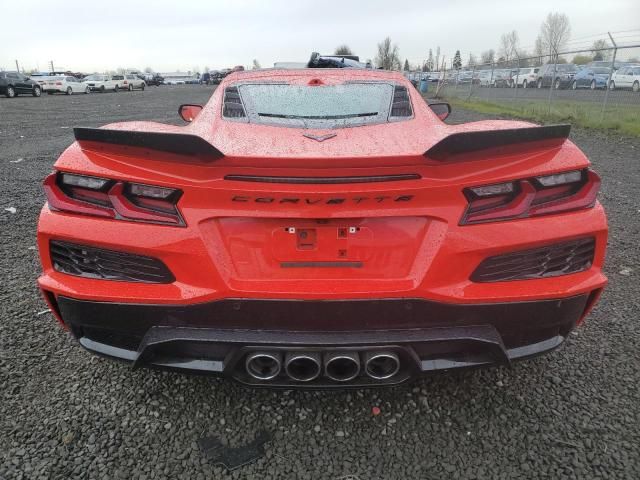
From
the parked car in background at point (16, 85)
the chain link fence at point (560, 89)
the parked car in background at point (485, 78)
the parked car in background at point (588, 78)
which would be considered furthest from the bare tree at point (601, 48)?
the parked car in background at point (16, 85)

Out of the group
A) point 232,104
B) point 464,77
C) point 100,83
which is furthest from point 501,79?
point 100,83

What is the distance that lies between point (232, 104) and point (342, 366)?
161cm

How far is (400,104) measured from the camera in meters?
2.61

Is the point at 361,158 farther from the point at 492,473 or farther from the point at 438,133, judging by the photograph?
the point at 492,473

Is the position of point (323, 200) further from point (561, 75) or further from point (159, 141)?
point (561, 75)

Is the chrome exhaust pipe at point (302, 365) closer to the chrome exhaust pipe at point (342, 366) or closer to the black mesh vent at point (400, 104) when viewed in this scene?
the chrome exhaust pipe at point (342, 366)

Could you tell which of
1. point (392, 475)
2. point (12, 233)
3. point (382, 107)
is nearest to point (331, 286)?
point (392, 475)

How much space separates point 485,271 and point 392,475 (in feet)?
2.68

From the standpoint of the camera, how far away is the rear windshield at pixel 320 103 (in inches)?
91.5

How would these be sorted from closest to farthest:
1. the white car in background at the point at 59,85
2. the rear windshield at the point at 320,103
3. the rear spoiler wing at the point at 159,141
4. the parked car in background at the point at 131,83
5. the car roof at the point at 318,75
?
the rear spoiler wing at the point at 159,141 < the rear windshield at the point at 320,103 < the car roof at the point at 318,75 < the white car in background at the point at 59,85 < the parked car in background at the point at 131,83

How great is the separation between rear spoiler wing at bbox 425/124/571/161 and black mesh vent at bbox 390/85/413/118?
851mm

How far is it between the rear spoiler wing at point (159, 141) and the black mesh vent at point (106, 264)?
0.40 m

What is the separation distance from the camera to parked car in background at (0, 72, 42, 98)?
27406mm

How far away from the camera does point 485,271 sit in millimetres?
1688
